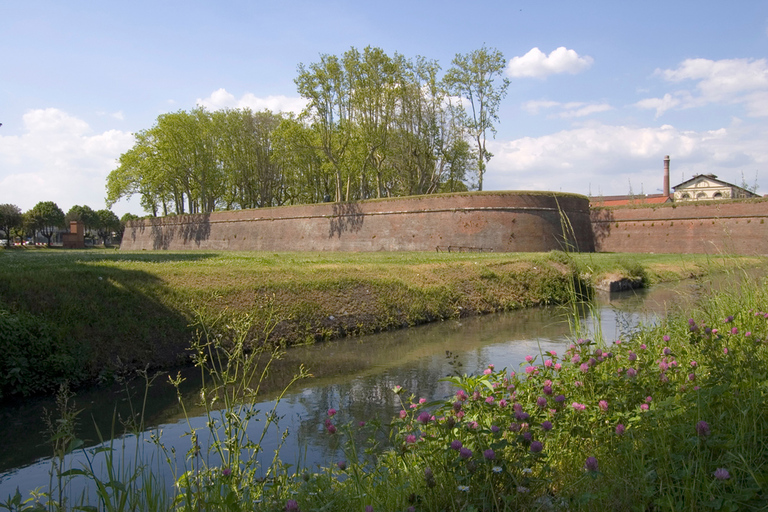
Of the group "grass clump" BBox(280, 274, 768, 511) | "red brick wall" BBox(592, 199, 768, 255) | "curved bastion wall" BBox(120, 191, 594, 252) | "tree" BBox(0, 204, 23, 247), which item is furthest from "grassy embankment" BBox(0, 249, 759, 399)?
"tree" BBox(0, 204, 23, 247)

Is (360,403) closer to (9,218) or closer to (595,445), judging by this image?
(595,445)

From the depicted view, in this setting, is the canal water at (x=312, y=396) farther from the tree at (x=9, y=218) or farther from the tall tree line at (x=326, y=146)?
the tree at (x=9, y=218)

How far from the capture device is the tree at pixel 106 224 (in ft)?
224

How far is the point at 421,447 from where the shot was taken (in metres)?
2.78

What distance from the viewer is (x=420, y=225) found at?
27891 mm

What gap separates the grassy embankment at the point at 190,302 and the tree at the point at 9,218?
50.1m

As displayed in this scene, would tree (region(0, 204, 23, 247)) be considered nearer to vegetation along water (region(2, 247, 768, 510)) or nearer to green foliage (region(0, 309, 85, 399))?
green foliage (region(0, 309, 85, 399))

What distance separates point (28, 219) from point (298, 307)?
2273 inches

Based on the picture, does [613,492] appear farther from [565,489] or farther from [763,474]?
[763,474]

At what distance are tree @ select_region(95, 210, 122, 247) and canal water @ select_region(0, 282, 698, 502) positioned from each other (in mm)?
67000

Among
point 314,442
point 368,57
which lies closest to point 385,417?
point 314,442

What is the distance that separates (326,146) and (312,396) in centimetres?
2710

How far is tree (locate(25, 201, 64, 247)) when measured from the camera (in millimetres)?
57031

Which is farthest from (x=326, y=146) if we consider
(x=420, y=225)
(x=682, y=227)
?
(x=682, y=227)
